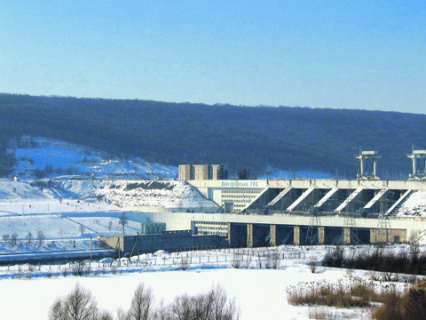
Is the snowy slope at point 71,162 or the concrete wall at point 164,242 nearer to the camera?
the concrete wall at point 164,242

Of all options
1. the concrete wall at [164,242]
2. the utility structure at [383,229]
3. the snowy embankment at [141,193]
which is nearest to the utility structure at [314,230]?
the utility structure at [383,229]

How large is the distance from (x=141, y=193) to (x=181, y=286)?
58.1 metres

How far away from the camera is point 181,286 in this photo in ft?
130

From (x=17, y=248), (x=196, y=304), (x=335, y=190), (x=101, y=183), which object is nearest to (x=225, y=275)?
(x=196, y=304)

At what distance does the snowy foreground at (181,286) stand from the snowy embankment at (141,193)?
3943 cm

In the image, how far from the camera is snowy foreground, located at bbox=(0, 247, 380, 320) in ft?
107

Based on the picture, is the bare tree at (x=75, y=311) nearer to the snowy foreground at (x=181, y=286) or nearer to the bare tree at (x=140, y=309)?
the bare tree at (x=140, y=309)

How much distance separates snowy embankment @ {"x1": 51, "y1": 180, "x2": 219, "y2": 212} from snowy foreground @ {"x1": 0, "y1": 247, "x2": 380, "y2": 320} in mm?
39426

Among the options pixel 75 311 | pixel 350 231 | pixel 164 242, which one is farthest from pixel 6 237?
pixel 75 311

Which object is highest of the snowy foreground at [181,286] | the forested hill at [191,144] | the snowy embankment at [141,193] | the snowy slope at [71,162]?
the forested hill at [191,144]

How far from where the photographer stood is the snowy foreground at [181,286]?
3268 centimetres

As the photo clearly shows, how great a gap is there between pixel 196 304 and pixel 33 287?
1365cm

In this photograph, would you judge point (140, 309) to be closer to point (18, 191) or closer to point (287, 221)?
point (287, 221)

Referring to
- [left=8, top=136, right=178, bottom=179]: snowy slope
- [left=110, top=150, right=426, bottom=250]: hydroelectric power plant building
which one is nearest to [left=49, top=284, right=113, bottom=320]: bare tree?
[left=110, top=150, right=426, bottom=250]: hydroelectric power plant building
